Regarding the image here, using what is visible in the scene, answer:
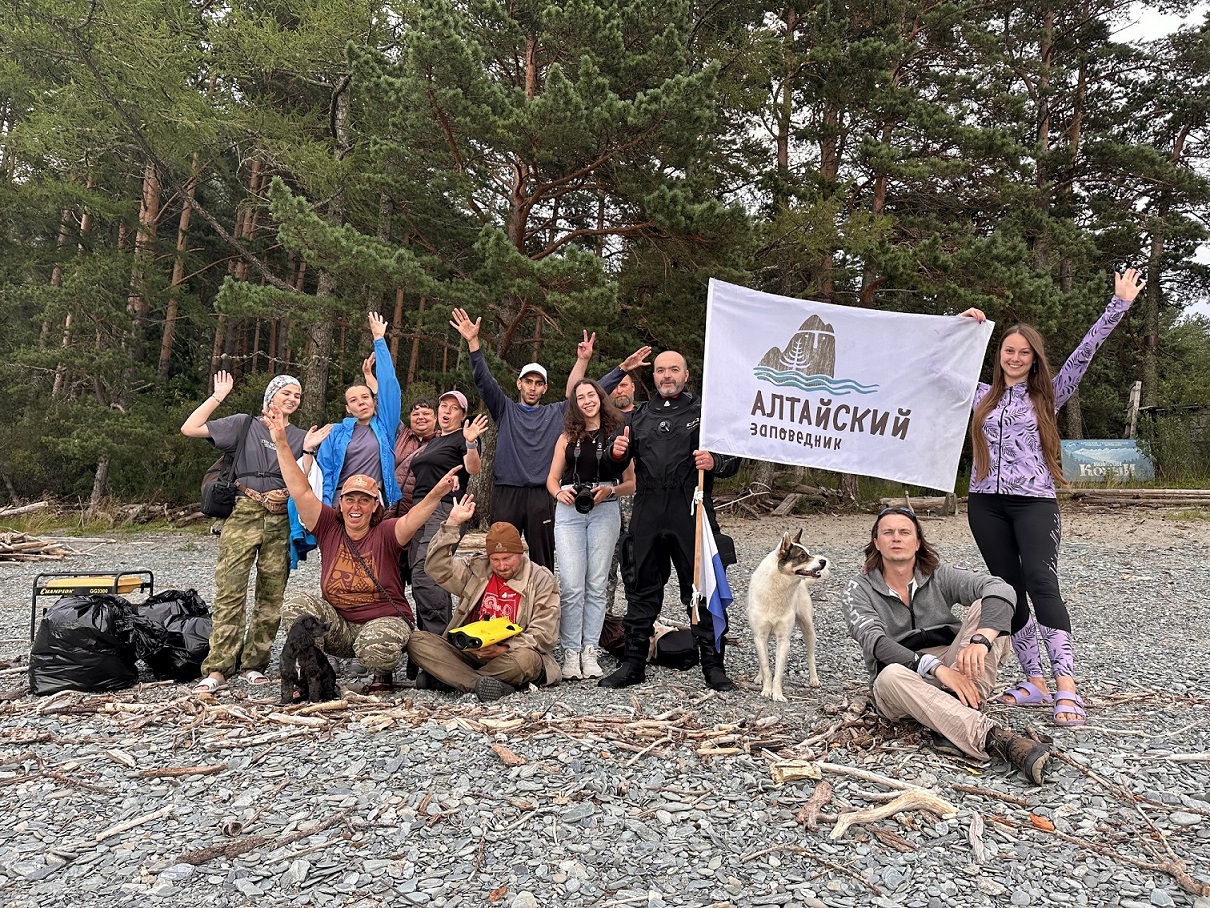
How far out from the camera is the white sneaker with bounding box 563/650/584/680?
513cm

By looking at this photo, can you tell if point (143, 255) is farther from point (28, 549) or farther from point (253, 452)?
point (253, 452)

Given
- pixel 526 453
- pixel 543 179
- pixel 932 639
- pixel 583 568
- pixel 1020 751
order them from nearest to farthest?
pixel 1020 751 < pixel 932 639 < pixel 583 568 < pixel 526 453 < pixel 543 179

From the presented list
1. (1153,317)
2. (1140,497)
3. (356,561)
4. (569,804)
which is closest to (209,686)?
(356,561)

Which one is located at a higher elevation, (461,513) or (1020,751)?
(461,513)

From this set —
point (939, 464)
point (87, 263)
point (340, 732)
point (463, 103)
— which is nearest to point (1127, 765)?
point (939, 464)

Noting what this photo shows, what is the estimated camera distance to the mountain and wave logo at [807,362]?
204 inches

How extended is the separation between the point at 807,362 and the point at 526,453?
223cm

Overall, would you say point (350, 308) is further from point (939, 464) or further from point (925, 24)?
point (925, 24)

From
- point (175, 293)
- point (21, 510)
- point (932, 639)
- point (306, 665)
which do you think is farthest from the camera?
point (175, 293)

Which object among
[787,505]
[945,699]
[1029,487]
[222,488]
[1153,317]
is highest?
[1153,317]

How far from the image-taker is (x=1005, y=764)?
3.47 metres

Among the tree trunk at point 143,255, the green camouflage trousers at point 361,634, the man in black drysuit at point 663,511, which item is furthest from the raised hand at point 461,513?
the tree trunk at point 143,255

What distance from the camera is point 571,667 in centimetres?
515

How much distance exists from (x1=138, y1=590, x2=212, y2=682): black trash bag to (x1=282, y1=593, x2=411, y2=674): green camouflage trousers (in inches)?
39.4
